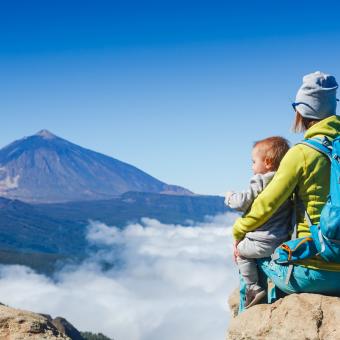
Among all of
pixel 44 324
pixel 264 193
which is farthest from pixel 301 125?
pixel 44 324

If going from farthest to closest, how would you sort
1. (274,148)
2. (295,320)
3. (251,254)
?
1. (274,148)
2. (251,254)
3. (295,320)

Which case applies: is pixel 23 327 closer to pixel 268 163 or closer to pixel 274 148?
pixel 268 163

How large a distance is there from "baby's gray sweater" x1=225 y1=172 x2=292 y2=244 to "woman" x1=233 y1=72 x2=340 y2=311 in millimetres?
176

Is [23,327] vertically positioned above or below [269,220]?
below

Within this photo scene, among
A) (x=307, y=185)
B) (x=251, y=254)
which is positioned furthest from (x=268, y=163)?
(x=251, y=254)

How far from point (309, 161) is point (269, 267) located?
1.69 meters

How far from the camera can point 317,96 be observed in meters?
7.56

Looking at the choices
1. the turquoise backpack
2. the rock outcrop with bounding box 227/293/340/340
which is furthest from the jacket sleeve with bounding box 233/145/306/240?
the rock outcrop with bounding box 227/293/340/340

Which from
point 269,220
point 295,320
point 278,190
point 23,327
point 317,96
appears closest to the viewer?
point 278,190

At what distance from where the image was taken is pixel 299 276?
23.9ft

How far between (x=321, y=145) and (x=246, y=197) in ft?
4.11

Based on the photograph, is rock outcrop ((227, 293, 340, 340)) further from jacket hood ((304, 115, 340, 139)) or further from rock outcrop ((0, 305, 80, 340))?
rock outcrop ((0, 305, 80, 340))

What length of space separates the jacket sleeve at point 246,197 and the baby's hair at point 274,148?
0.37 metres

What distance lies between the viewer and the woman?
23.2ft
